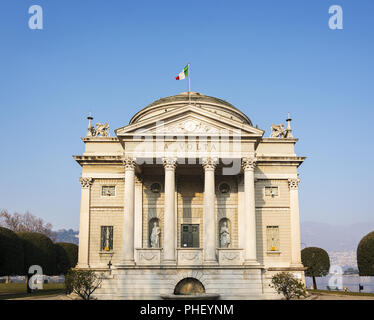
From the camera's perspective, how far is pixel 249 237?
30.8 m

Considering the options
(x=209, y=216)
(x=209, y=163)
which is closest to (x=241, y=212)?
(x=209, y=216)

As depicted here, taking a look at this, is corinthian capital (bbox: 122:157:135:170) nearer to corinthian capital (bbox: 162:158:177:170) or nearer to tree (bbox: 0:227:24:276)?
corinthian capital (bbox: 162:158:177:170)

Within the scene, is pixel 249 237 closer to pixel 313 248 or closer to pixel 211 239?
pixel 211 239

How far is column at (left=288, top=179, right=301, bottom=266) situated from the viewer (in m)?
34.8

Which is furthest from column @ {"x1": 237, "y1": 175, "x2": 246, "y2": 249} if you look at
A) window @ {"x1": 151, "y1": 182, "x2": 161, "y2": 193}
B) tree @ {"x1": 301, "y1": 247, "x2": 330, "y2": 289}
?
tree @ {"x1": 301, "y1": 247, "x2": 330, "y2": 289}

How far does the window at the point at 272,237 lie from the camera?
116ft

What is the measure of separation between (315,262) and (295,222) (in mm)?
16405

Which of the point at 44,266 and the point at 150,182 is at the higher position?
the point at 150,182

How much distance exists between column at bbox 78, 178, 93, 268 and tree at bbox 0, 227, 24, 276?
7.02m

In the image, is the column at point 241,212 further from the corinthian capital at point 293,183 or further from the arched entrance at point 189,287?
the arched entrance at point 189,287

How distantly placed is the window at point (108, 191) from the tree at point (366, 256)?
24123 millimetres
